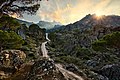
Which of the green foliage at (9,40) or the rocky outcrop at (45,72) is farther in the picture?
the green foliage at (9,40)

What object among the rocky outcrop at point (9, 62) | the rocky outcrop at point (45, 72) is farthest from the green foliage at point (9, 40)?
the rocky outcrop at point (45, 72)

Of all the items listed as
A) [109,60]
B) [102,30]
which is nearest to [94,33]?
[102,30]

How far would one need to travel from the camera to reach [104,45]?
44.7 metres

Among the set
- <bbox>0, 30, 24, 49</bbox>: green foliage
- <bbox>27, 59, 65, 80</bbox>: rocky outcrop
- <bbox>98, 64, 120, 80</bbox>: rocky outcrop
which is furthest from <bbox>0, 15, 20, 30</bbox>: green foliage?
<bbox>98, 64, 120, 80</bbox>: rocky outcrop

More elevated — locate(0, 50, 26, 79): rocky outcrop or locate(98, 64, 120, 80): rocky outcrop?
locate(0, 50, 26, 79): rocky outcrop

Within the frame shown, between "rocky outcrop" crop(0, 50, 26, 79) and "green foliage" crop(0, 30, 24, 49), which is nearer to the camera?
"rocky outcrop" crop(0, 50, 26, 79)

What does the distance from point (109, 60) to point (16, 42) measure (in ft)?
74.0

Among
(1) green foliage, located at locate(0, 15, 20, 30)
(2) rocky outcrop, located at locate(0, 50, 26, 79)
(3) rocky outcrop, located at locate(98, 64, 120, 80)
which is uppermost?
(1) green foliage, located at locate(0, 15, 20, 30)

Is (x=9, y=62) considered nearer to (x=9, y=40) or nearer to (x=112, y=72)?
(x=112, y=72)

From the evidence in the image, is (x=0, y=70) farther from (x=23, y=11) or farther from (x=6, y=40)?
(x=6, y=40)

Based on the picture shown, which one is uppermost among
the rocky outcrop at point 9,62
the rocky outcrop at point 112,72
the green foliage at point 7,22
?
the green foliage at point 7,22

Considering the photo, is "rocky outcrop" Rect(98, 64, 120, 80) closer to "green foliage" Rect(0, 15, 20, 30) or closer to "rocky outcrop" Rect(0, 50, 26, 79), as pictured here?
"rocky outcrop" Rect(0, 50, 26, 79)

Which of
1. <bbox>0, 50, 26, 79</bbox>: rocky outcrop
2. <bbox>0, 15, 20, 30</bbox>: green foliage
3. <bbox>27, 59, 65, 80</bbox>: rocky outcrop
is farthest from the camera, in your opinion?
<bbox>0, 50, 26, 79</bbox>: rocky outcrop

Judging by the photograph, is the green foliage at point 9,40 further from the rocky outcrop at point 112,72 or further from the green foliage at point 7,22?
the rocky outcrop at point 112,72
